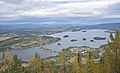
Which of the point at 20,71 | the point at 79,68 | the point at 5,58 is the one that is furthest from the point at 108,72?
the point at 5,58

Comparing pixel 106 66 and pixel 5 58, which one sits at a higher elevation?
pixel 106 66

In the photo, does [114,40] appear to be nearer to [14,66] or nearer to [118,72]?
[118,72]

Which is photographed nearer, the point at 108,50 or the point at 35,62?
the point at 108,50

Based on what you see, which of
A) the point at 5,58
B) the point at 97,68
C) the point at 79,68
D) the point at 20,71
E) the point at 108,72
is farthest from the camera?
the point at 5,58

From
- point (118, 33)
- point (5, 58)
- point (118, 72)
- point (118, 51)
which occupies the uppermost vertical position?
point (118, 33)


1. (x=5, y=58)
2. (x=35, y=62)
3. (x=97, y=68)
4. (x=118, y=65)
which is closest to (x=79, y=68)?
(x=97, y=68)

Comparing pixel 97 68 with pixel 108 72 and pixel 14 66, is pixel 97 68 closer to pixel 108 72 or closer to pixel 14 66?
pixel 108 72

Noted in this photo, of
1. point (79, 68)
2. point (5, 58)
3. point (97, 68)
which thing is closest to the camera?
point (97, 68)

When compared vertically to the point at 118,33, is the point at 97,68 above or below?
below

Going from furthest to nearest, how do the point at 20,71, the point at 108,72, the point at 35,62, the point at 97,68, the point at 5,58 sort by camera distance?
the point at 5,58, the point at 35,62, the point at 20,71, the point at 97,68, the point at 108,72
